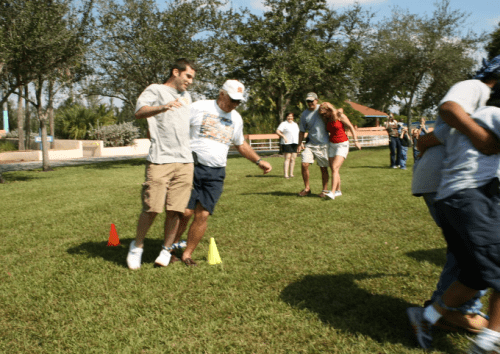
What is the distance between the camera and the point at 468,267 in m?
2.39

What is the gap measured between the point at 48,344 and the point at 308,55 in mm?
23911

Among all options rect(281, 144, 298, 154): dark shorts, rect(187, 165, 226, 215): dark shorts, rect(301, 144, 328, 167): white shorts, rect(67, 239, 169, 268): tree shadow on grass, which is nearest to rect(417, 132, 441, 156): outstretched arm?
rect(187, 165, 226, 215): dark shorts

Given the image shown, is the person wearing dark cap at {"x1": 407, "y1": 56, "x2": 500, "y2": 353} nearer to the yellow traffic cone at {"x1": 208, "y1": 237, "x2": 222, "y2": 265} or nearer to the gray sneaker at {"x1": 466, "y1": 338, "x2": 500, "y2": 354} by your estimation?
the gray sneaker at {"x1": 466, "y1": 338, "x2": 500, "y2": 354}

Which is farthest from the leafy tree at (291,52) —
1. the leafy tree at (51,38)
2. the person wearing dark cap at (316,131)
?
the person wearing dark cap at (316,131)

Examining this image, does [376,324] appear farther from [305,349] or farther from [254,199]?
[254,199]

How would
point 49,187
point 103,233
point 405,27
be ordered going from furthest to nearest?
point 405,27
point 49,187
point 103,233

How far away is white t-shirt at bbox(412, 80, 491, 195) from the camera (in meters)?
2.38

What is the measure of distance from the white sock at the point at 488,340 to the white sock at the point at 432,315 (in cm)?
34

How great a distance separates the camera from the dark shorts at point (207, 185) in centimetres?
436

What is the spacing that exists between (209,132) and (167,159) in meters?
0.51

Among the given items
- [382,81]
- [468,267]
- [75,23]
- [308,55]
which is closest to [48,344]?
[468,267]

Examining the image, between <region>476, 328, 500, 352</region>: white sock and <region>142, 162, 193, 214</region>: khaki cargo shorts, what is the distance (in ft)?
9.43

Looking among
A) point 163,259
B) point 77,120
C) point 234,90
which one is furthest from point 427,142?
point 77,120

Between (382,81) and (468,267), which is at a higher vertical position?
(382,81)
